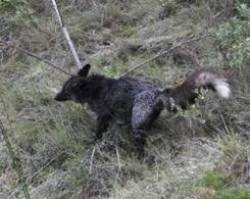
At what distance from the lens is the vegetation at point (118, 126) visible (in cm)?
552

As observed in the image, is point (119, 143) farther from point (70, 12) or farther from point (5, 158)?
point (70, 12)

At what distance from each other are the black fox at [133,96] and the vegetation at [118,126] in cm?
14

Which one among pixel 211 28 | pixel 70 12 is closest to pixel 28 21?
pixel 70 12

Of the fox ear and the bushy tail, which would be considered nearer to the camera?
the bushy tail

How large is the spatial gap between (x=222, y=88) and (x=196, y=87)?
0.92 ft

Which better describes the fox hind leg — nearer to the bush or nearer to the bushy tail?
the bushy tail

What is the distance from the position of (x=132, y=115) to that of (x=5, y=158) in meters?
1.48

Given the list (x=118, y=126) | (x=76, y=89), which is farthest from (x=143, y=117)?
(x=76, y=89)

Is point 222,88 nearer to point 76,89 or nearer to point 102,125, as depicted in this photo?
point 102,125

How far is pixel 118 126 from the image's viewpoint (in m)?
6.67

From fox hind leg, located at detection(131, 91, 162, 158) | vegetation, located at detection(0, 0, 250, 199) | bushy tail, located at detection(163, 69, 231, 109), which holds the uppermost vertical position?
bushy tail, located at detection(163, 69, 231, 109)

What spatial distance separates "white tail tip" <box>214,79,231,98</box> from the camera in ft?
19.4

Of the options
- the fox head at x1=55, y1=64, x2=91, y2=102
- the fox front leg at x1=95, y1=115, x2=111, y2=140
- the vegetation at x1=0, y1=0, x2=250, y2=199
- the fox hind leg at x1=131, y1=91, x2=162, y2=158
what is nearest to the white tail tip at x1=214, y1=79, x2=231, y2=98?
the vegetation at x1=0, y1=0, x2=250, y2=199

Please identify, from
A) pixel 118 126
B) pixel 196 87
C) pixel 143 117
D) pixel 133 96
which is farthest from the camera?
pixel 118 126
